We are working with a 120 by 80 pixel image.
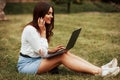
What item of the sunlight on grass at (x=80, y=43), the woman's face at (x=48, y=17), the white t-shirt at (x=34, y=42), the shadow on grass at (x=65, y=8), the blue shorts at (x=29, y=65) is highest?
the woman's face at (x=48, y=17)

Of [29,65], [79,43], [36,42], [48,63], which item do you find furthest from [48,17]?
[79,43]

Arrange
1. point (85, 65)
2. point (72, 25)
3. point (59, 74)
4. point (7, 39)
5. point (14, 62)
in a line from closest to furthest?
point (85, 65) < point (59, 74) < point (14, 62) < point (7, 39) < point (72, 25)

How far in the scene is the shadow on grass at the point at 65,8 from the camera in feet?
80.0

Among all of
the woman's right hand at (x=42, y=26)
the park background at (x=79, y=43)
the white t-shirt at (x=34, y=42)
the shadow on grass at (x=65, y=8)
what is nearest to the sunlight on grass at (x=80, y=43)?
the park background at (x=79, y=43)

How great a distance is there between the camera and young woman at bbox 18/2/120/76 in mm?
6078

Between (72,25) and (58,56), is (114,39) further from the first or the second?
(58,56)

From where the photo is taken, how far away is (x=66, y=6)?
88.3ft

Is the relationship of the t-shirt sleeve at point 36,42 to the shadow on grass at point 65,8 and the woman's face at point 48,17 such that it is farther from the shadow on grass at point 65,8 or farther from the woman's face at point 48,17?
the shadow on grass at point 65,8

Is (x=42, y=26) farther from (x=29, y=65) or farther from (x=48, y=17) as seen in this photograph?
(x=29, y=65)

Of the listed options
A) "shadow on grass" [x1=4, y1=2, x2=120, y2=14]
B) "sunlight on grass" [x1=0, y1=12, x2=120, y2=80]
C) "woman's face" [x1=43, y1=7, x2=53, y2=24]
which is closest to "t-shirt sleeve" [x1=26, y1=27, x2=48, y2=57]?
"woman's face" [x1=43, y1=7, x2=53, y2=24]

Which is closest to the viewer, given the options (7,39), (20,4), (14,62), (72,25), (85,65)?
(85,65)

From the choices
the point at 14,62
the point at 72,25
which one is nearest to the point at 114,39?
the point at 72,25

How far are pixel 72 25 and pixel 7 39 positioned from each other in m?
4.01

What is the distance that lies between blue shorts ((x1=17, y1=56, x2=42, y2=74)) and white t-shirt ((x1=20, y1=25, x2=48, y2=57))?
11 centimetres
